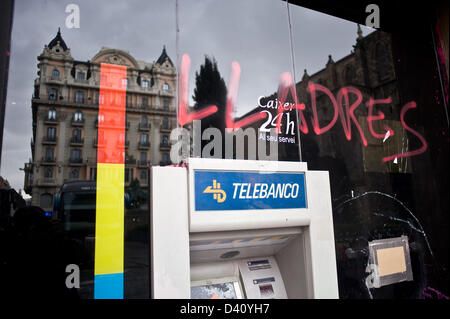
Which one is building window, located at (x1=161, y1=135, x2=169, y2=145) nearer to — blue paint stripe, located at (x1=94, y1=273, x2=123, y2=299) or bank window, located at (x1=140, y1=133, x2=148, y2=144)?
bank window, located at (x1=140, y1=133, x2=148, y2=144)

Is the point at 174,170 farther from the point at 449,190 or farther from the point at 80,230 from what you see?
the point at 449,190

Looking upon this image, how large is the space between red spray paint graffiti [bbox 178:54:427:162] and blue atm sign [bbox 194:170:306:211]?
17.6 inches

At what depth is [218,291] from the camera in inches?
80.2

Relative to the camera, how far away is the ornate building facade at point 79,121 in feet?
5.92

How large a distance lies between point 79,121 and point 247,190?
1.12 m

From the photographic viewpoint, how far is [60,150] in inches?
72.5

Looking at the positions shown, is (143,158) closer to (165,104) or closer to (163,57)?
(165,104)

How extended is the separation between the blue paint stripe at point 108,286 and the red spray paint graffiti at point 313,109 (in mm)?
1049

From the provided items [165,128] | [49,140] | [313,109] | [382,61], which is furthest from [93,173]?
[382,61]

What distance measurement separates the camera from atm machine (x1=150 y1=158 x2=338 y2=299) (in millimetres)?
1775

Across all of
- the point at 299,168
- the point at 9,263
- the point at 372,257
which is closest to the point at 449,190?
the point at 372,257

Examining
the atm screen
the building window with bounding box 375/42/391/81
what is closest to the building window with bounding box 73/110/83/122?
the atm screen

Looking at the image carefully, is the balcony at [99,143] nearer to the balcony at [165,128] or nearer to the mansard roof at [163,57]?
the balcony at [165,128]
